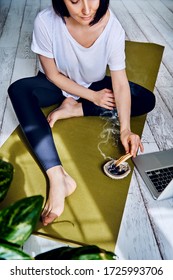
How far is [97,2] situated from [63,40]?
10.2 inches

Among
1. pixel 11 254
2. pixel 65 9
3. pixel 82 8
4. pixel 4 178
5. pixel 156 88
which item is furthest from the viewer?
pixel 156 88

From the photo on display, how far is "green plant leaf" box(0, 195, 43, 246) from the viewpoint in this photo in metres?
0.63

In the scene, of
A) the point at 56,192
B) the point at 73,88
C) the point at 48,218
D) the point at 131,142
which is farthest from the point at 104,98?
the point at 48,218

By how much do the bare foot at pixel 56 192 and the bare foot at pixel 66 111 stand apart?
37cm

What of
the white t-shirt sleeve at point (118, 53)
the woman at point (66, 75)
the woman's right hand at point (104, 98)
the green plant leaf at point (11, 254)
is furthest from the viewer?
the woman's right hand at point (104, 98)

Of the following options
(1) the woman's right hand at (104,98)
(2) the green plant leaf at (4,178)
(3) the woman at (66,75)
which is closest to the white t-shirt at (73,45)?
(3) the woman at (66,75)

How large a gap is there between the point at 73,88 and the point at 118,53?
0.26 m

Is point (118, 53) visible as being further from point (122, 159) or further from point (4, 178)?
point (4, 178)

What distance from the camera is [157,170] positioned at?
1.37 m

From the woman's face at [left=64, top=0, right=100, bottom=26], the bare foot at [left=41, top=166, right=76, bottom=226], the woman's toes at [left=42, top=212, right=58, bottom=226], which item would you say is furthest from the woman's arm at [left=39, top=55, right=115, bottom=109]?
the woman's toes at [left=42, top=212, right=58, bottom=226]

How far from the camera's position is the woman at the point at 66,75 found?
1206 mm

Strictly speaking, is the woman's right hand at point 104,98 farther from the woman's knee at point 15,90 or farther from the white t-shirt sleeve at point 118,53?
the woman's knee at point 15,90

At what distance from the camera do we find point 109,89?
1.52 meters
